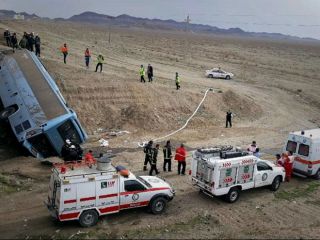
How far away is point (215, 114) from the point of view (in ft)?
105

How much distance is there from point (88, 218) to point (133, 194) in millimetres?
1849

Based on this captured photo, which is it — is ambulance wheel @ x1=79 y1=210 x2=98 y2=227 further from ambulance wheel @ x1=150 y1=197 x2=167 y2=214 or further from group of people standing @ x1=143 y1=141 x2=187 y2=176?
group of people standing @ x1=143 y1=141 x2=187 y2=176

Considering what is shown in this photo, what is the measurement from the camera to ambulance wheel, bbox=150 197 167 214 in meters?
16.0

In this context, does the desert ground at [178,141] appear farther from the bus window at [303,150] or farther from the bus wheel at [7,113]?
the bus wheel at [7,113]

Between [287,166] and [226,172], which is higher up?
[226,172]

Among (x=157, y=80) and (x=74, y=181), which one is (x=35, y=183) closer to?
(x=74, y=181)

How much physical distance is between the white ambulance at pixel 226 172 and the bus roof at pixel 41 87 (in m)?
8.33

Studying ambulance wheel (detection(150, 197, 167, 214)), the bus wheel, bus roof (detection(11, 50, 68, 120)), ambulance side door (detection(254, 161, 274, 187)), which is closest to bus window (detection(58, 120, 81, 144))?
bus roof (detection(11, 50, 68, 120))

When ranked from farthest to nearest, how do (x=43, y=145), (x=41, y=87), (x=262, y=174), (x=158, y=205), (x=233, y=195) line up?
(x=41, y=87) → (x=43, y=145) → (x=262, y=174) → (x=233, y=195) → (x=158, y=205)

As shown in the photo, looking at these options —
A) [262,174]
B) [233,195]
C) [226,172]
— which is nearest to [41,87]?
[226,172]

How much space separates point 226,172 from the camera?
17062mm

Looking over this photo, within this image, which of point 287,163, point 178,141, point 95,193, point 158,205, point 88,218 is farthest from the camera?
point 178,141

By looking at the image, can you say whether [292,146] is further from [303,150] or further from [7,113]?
[7,113]

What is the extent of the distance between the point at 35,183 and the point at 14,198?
182cm
